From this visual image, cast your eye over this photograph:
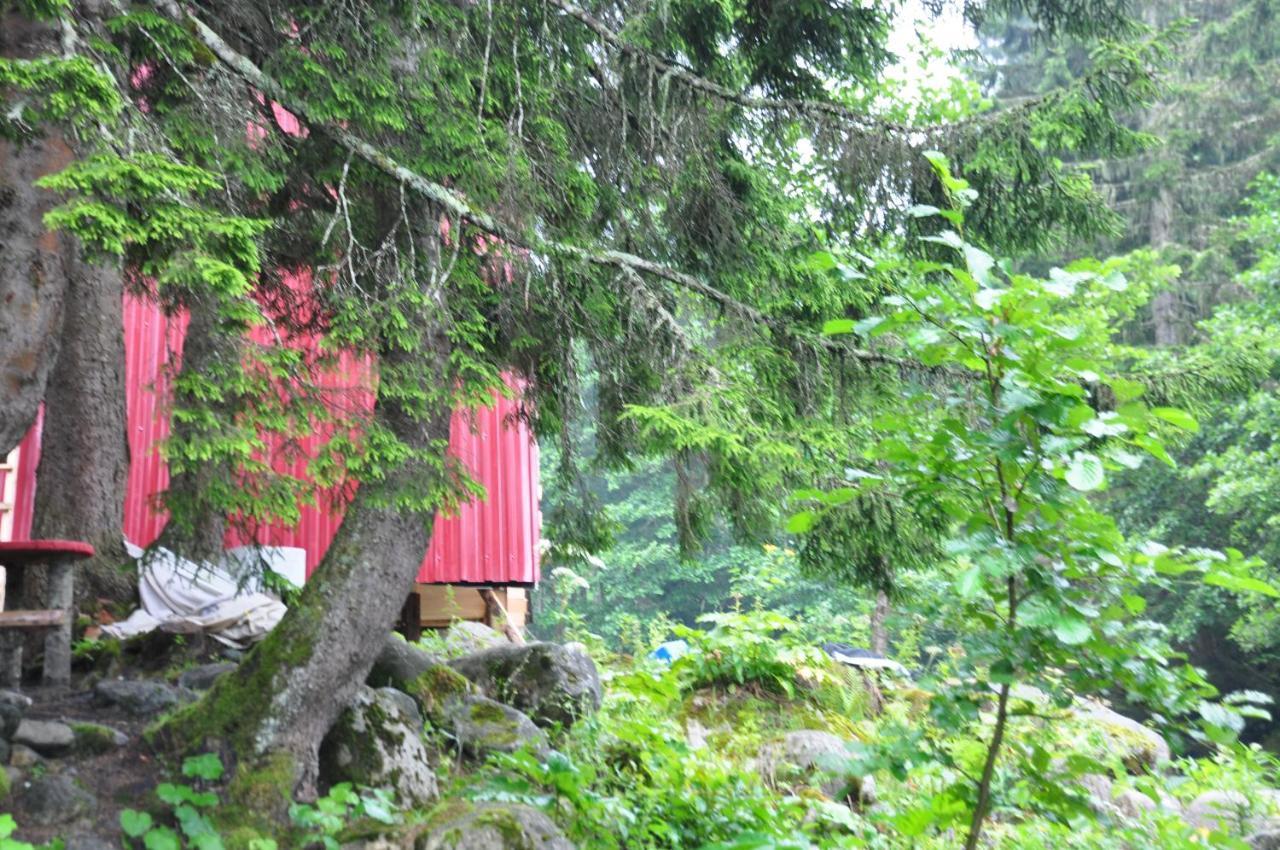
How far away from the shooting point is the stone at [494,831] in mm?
3809

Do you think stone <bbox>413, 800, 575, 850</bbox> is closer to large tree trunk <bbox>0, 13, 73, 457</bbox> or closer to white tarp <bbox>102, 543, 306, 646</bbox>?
large tree trunk <bbox>0, 13, 73, 457</bbox>

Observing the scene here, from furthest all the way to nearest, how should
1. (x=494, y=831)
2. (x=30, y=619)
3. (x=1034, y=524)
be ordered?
(x=30, y=619)
(x=494, y=831)
(x=1034, y=524)

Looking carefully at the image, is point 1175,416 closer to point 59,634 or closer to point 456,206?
point 456,206

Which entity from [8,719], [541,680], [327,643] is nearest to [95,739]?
[8,719]

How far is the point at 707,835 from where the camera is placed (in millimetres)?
4219

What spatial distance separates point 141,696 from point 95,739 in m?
0.57

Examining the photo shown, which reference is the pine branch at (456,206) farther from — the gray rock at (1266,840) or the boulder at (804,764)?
the gray rock at (1266,840)

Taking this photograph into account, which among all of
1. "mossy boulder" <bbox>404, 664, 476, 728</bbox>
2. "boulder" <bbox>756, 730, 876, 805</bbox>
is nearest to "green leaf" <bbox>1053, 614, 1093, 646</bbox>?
"mossy boulder" <bbox>404, 664, 476, 728</bbox>

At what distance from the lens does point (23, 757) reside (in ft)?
13.2

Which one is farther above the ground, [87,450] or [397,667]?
[87,450]

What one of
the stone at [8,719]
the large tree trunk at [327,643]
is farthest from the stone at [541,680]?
the stone at [8,719]

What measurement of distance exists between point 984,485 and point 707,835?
2.30 metres

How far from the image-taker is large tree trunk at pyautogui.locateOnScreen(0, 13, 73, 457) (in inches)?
146

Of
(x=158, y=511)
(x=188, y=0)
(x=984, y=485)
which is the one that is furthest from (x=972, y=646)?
(x=188, y=0)
